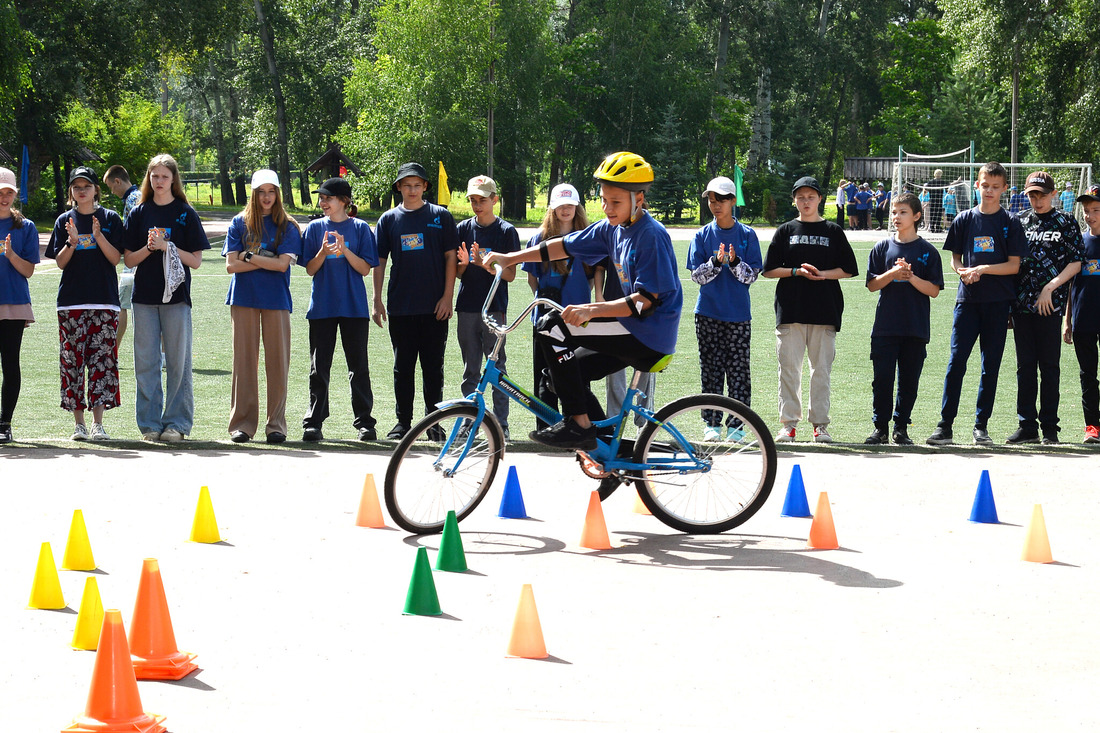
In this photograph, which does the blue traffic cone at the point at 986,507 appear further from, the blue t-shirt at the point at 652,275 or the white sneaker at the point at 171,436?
the white sneaker at the point at 171,436

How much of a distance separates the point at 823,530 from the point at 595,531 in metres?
1.23

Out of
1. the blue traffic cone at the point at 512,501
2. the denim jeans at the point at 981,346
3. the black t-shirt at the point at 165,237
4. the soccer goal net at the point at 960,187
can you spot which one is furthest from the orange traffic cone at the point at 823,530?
the soccer goal net at the point at 960,187

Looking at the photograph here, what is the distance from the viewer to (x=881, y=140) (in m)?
74.9

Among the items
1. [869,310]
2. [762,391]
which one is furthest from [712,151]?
[762,391]

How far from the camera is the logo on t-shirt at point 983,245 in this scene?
30.4 ft

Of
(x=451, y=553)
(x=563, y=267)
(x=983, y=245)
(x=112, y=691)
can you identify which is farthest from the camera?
(x=983, y=245)

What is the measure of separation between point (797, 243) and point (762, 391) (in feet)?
9.44

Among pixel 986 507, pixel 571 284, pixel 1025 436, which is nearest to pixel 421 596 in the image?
pixel 986 507

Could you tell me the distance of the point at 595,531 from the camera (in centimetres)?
628

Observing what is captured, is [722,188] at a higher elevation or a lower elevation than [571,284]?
higher

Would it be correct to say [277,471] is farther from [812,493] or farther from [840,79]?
[840,79]

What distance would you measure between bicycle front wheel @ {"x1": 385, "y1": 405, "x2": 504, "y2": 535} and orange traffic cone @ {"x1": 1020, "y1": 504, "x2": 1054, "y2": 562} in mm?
2834

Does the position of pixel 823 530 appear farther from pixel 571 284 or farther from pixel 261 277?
pixel 261 277

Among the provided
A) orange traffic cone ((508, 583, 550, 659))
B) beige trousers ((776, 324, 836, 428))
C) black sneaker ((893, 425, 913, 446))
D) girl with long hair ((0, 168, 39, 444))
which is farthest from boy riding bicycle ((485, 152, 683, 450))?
girl with long hair ((0, 168, 39, 444))
